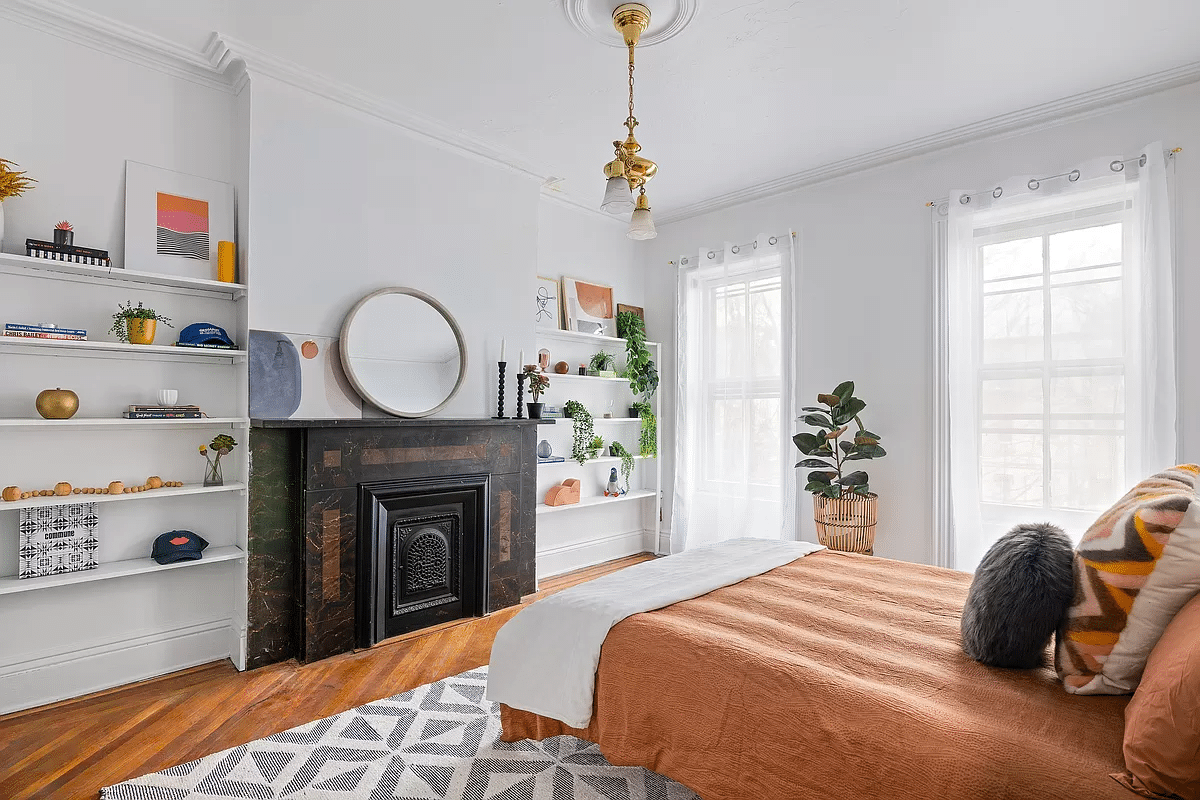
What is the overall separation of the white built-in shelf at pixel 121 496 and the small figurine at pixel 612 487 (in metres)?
2.68

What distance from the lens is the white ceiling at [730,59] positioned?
260 centimetres

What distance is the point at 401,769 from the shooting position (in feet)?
6.97

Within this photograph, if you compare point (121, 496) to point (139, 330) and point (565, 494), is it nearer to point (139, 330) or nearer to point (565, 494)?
point (139, 330)

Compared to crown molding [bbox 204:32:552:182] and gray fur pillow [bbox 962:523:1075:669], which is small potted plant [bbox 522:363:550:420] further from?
gray fur pillow [bbox 962:523:1075:669]

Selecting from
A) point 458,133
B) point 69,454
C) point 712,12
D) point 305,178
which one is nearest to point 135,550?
point 69,454

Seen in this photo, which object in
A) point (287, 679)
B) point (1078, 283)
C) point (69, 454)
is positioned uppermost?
point (1078, 283)

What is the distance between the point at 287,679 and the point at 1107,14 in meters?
4.46


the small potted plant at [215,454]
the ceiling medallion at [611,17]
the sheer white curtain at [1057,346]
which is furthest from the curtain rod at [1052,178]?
the small potted plant at [215,454]

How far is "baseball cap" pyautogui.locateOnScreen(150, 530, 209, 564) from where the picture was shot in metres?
2.79

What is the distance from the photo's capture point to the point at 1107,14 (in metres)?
2.59

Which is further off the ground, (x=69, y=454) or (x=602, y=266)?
(x=602, y=266)

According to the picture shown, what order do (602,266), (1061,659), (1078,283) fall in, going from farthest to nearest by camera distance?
(602,266), (1078,283), (1061,659)

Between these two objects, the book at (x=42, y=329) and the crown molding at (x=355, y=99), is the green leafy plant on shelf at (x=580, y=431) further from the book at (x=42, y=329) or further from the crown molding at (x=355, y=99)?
the book at (x=42, y=329)

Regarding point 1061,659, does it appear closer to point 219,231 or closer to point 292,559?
point 292,559
